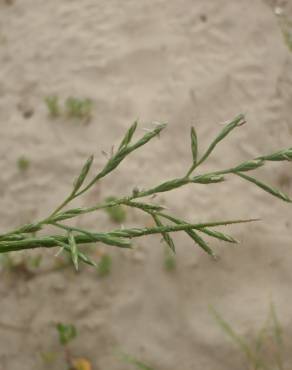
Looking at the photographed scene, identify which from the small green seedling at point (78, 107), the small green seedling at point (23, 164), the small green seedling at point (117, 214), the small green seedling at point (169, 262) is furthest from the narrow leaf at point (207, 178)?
the small green seedling at point (78, 107)

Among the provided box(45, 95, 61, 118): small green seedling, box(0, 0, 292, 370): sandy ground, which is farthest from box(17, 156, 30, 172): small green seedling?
box(45, 95, 61, 118): small green seedling

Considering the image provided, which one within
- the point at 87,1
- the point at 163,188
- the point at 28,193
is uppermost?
the point at 163,188

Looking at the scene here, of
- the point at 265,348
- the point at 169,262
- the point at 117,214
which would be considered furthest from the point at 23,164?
the point at 265,348

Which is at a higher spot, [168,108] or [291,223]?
[168,108]

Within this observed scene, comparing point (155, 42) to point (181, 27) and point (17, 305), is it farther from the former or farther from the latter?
point (17, 305)

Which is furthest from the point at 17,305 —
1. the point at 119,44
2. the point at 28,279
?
the point at 119,44

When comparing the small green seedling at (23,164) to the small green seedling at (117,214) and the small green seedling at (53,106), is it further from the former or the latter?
the small green seedling at (117,214)

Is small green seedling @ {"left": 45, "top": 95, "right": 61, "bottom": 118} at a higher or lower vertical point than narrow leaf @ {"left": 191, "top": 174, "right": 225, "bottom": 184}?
lower

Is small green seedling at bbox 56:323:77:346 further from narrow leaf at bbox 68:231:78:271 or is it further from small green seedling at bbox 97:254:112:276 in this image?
narrow leaf at bbox 68:231:78:271
